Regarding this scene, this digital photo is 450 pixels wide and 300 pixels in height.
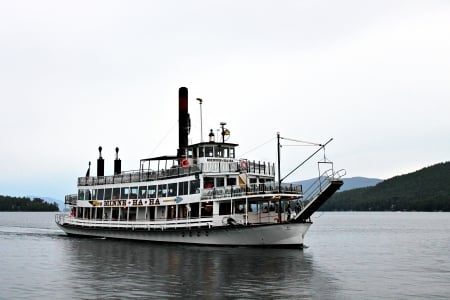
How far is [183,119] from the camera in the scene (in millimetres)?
54875

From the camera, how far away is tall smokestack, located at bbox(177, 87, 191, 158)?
53844mm

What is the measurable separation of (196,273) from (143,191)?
23.5 meters

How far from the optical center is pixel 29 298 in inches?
901

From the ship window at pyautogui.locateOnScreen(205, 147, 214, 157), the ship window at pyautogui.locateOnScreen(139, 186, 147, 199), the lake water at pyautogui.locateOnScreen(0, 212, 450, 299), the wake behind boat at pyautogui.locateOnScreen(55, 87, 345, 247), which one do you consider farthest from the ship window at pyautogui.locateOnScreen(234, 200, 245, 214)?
the ship window at pyautogui.locateOnScreen(139, 186, 147, 199)

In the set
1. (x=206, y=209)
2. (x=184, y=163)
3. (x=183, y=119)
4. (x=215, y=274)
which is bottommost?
(x=215, y=274)

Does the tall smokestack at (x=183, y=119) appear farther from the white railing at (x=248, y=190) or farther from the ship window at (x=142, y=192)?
the white railing at (x=248, y=190)

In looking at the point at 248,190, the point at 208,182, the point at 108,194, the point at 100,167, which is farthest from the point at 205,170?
the point at 100,167

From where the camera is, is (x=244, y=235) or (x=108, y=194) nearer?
(x=244, y=235)

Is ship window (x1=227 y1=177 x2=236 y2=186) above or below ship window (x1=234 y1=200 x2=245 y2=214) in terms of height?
above

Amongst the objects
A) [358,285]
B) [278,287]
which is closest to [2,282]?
[278,287]

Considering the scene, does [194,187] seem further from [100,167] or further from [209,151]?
[100,167]

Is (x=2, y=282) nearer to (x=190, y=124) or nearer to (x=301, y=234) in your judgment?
(x=301, y=234)

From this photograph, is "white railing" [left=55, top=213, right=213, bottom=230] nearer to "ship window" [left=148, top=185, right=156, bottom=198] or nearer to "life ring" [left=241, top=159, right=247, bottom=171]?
"ship window" [left=148, top=185, right=156, bottom=198]

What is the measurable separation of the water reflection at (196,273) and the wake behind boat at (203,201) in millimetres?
1725
